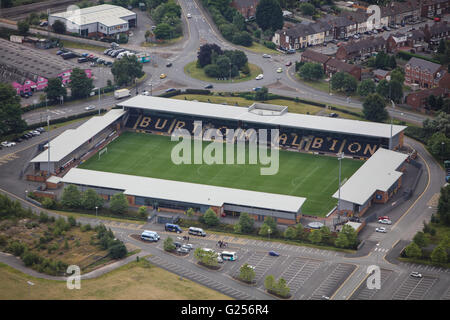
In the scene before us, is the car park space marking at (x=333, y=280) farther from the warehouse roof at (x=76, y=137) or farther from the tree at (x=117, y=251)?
the warehouse roof at (x=76, y=137)

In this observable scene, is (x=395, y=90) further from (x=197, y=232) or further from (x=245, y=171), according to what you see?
(x=197, y=232)

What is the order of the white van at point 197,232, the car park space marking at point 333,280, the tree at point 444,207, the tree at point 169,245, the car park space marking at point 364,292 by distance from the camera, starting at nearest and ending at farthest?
the car park space marking at point 364,292 → the car park space marking at point 333,280 → the tree at point 169,245 → the white van at point 197,232 → the tree at point 444,207

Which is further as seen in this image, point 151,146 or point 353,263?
point 151,146

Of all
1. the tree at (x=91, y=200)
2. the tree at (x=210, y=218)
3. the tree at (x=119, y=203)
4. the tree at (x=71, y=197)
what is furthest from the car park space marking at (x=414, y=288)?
the tree at (x=71, y=197)
